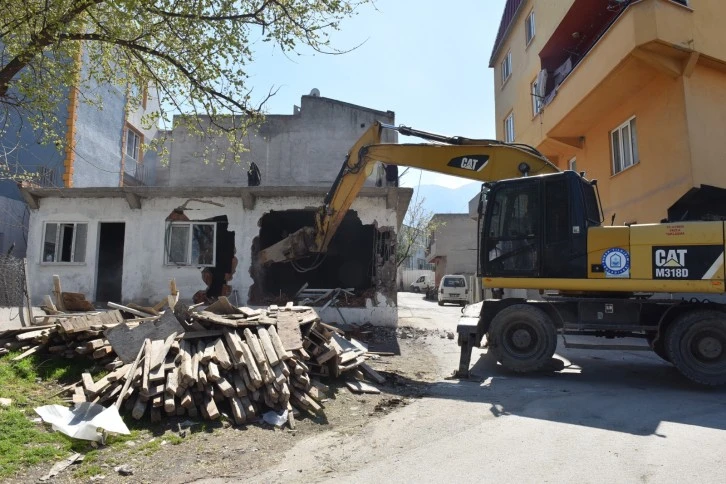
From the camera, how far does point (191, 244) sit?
14312 mm

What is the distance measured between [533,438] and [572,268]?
3.71m

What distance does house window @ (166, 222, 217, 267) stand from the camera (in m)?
14.3

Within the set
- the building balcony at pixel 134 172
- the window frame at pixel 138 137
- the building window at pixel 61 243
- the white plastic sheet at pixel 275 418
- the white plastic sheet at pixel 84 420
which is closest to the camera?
the white plastic sheet at pixel 84 420

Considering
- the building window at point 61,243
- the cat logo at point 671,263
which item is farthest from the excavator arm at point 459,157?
the building window at point 61,243

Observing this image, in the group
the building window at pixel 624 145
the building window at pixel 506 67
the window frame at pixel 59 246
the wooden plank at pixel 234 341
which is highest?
the building window at pixel 506 67

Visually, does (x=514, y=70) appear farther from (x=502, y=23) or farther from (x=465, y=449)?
(x=465, y=449)

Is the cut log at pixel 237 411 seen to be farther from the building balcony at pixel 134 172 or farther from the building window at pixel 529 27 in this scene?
the building balcony at pixel 134 172

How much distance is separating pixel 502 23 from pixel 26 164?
20.0 metres

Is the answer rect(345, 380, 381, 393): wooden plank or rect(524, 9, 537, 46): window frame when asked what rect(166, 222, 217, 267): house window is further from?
rect(524, 9, 537, 46): window frame

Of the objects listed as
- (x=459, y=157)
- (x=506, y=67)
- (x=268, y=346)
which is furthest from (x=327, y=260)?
(x=506, y=67)

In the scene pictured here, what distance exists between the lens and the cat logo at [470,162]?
9094mm

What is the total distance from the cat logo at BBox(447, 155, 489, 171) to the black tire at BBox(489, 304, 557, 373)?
261 centimetres

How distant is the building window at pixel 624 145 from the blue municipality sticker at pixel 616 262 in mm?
5767

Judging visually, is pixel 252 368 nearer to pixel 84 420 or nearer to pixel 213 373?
pixel 213 373
